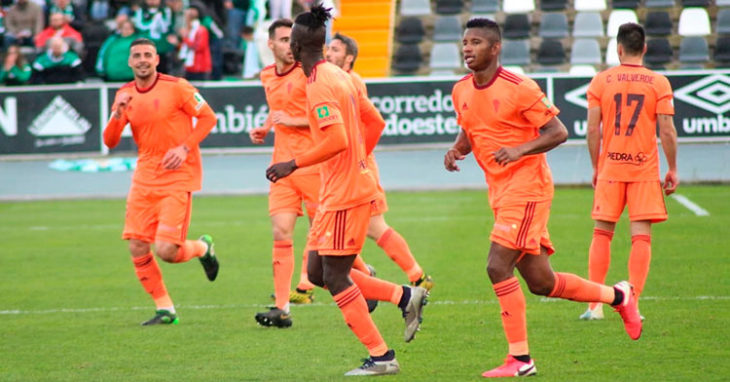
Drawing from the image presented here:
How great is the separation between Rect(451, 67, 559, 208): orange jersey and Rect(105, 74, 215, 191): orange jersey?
295 centimetres

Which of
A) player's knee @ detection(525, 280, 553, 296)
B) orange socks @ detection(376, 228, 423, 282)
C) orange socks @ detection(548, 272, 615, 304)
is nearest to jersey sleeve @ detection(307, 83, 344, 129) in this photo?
player's knee @ detection(525, 280, 553, 296)

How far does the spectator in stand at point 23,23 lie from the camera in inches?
920

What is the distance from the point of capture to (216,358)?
24.6 ft

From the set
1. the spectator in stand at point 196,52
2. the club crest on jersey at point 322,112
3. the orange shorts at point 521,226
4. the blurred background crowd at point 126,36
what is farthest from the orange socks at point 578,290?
the spectator in stand at point 196,52

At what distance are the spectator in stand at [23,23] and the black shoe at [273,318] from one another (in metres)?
16.4

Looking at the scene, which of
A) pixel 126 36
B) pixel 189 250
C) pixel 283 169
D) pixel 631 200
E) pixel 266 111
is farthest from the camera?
pixel 126 36

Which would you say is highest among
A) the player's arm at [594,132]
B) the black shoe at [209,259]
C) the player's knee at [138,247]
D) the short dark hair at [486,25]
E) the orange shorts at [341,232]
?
the short dark hair at [486,25]

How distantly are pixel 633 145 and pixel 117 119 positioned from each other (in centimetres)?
391

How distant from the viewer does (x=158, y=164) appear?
9062mm

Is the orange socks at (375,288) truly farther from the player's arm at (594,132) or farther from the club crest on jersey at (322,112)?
the player's arm at (594,132)

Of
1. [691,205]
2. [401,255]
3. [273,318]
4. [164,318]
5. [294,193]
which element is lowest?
[691,205]

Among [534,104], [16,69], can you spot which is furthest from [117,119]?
[16,69]

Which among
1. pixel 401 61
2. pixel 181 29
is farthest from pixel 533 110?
pixel 401 61

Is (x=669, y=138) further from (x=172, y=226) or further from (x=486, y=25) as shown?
(x=172, y=226)
